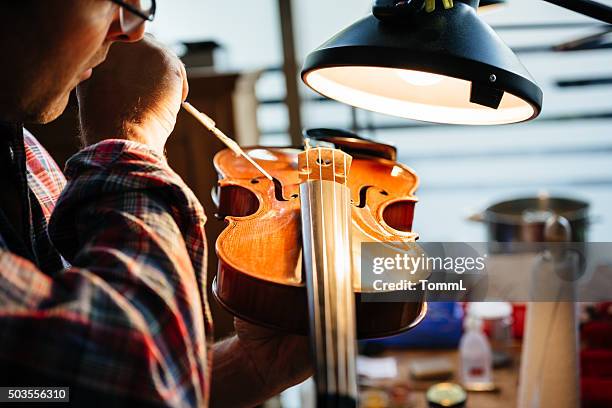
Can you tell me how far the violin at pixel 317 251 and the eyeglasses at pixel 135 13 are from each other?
26 centimetres

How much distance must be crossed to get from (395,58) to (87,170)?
0.32m

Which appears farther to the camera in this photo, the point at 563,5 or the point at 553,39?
the point at 553,39

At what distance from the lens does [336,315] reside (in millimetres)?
651

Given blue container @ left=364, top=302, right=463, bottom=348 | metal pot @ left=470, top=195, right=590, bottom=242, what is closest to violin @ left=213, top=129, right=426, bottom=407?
blue container @ left=364, top=302, right=463, bottom=348

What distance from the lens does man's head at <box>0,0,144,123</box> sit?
1.94ft

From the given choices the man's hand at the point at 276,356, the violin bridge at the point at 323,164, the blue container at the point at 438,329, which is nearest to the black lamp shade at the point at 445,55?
the violin bridge at the point at 323,164

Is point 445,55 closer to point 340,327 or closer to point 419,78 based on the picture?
point 419,78

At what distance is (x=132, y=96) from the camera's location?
0.77 m

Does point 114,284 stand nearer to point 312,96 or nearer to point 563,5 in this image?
point 563,5

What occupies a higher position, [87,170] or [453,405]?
[87,170]

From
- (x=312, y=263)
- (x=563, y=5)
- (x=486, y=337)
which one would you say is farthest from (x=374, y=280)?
(x=486, y=337)

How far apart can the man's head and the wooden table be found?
125cm

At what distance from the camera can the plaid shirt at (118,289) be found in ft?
1.71

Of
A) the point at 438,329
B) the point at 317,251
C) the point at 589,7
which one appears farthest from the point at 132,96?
the point at 438,329
